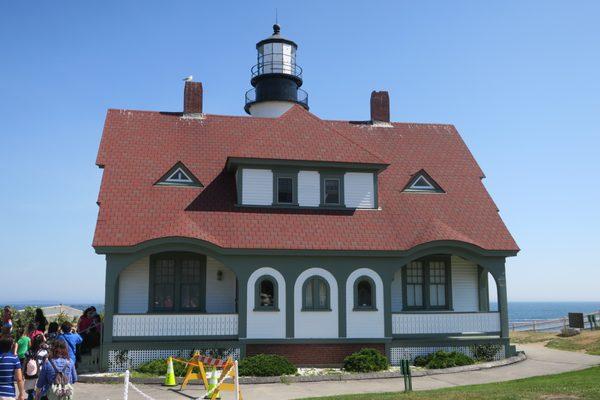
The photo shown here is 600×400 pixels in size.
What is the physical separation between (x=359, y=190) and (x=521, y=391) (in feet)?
33.7

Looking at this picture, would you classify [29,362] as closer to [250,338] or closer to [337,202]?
[250,338]

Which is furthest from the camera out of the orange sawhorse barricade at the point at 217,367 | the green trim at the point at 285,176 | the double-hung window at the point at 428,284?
the double-hung window at the point at 428,284

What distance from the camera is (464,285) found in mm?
23578

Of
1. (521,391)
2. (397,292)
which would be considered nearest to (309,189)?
(397,292)

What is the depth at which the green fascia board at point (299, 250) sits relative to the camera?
770 inches

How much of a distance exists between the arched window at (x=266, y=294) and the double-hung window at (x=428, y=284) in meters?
4.99

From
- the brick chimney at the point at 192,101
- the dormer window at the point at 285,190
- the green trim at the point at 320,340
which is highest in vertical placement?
the brick chimney at the point at 192,101

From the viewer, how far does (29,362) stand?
11883mm

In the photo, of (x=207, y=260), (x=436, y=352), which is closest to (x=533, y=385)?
(x=436, y=352)

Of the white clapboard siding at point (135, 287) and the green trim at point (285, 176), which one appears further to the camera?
the green trim at point (285, 176)

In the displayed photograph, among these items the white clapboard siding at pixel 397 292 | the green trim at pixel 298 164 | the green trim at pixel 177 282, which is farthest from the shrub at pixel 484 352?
the green trim at pixel 177 282

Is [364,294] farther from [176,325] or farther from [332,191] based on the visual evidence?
[176,325]

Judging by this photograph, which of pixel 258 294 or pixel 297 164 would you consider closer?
pixel 258 294

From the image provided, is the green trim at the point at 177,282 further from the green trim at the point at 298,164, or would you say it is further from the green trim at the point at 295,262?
the green trim at the point at 298,164
